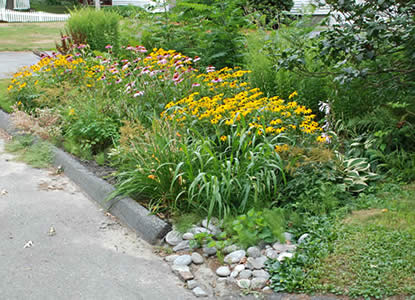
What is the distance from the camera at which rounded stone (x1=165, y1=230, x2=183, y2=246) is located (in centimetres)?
436

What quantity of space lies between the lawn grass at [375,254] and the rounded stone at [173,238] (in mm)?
1340

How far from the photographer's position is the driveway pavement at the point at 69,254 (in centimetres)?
370

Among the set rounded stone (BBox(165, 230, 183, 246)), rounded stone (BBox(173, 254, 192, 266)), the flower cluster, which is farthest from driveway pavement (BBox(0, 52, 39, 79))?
rounded stone (BBox(173, 254, 192, 266))

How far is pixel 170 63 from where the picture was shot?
7.18m

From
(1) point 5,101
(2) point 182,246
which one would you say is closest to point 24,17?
(1) point 5,101

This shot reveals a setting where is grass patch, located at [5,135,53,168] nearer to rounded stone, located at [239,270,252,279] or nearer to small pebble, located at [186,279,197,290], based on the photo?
small pebble, located at [186,279,197,290]

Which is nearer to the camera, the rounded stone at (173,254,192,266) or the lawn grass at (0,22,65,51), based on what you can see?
the rounded stone at (173,254,192,266)

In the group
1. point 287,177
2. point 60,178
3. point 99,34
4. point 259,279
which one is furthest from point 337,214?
point 99,34

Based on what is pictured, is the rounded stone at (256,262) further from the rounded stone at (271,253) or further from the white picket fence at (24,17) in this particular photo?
the white picket fence at (24,17)

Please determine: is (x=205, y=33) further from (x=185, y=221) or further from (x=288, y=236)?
(x=288, y=236)

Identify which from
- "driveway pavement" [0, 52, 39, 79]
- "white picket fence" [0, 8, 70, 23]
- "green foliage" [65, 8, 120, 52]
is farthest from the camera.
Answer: "white picket fence" [0, 8, 70, 23]

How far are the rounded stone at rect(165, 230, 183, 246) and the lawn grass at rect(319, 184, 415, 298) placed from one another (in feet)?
4.39

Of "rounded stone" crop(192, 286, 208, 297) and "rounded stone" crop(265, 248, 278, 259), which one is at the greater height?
"rounded stone" crop(265, 248, 278, 259)

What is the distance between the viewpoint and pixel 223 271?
12.7ft
